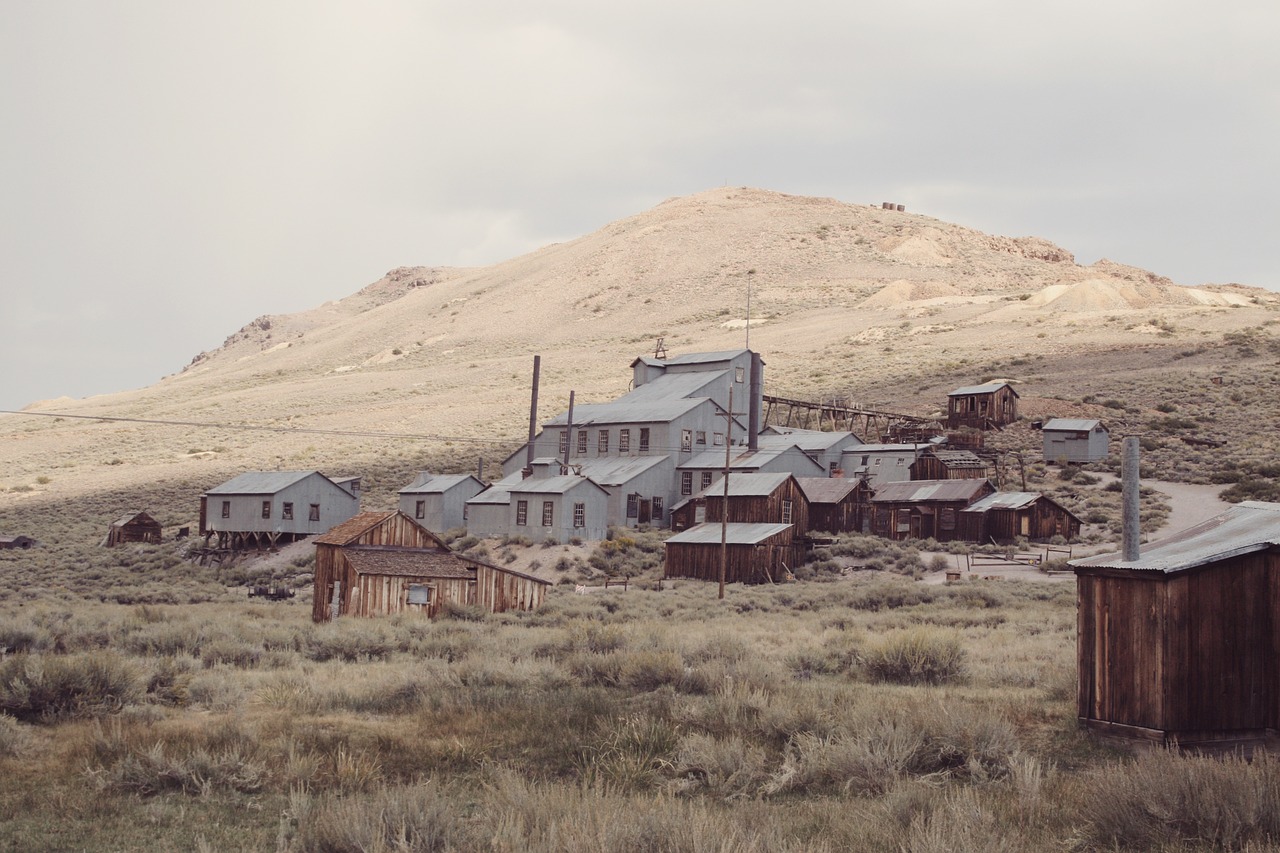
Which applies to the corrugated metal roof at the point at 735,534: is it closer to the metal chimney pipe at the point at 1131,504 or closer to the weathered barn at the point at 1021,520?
the weathered barn at the point at 1021,520

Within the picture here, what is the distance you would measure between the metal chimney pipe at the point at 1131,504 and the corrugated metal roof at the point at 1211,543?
0.51 ft

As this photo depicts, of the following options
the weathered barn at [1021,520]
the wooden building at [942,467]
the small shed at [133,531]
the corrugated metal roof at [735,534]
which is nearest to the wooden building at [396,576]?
the corrugated metal roof at [735,534]

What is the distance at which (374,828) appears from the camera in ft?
26.8

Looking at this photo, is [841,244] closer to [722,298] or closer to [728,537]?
[722,298]

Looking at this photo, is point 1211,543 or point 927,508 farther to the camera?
point 927,508

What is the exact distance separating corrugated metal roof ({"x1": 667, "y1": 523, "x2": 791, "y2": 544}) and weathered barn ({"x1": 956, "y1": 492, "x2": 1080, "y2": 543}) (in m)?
8.99

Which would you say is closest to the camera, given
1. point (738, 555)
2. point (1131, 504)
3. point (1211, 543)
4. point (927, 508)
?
point (1211, 543)

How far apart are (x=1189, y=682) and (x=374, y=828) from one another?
847cm

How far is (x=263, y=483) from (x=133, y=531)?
7.49 meters

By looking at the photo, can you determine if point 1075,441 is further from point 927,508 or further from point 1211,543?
point 1211,543

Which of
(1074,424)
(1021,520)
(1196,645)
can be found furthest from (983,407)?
(1196,645)

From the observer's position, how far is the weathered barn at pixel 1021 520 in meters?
48.3

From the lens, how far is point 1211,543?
1337cm

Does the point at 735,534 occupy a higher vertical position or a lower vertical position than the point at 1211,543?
lower
